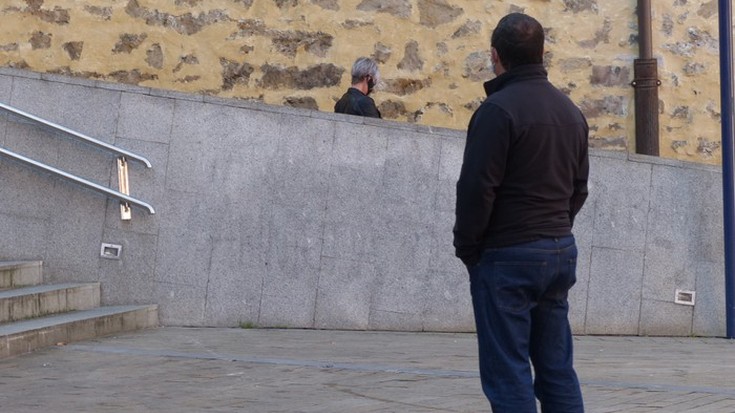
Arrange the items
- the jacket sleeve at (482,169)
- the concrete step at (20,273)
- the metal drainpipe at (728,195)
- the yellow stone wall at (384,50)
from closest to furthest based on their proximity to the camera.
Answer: the jacket sleeve at (482,169), the concrete step at (20,273), the metal drainpipe at (728,195), the yellow stone wall at (384,50)

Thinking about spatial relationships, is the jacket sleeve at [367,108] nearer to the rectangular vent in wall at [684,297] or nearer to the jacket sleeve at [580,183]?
the rectangular vent in wall at [684,297]

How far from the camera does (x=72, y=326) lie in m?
8.61

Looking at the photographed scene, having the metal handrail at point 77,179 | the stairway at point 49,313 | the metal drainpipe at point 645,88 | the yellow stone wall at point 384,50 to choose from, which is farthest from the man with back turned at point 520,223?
the metal drainpipe at point 645,88

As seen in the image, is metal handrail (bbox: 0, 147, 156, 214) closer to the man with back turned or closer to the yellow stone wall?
the yellow stone wall

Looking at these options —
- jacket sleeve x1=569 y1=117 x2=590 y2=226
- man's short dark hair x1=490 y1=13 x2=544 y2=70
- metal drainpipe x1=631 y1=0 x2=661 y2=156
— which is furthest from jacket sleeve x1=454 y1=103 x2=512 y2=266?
metal drainpipe x1=631 y1=0 x2=661 y2=156

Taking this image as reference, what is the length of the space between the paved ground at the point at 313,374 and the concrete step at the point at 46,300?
0.45 metres

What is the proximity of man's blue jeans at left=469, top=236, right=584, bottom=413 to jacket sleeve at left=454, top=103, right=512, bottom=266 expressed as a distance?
0.40ft

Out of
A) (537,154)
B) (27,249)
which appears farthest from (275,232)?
(537,154)

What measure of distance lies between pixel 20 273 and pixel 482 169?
5545 millimetres

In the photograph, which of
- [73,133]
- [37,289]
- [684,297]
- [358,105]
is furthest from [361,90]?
[684,297]

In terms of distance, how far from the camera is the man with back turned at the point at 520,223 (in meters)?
4.57

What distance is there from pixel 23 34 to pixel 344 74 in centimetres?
265

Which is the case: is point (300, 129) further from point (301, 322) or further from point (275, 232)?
point (301, 322)

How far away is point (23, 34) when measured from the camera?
37.4ft
